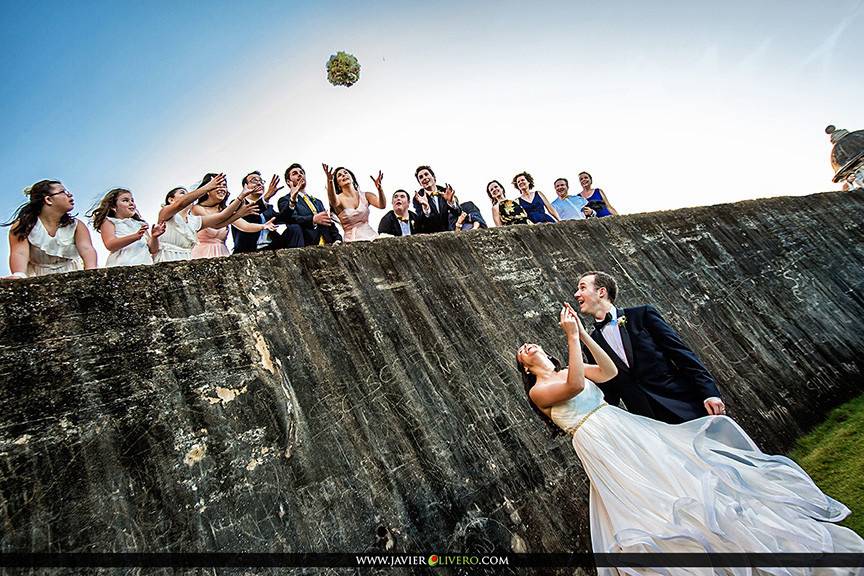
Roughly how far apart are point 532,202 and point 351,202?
3.40 meters

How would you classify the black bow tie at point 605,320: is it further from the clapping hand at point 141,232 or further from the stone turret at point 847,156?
the stone turret at point 847,156

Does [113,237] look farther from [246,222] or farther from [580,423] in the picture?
[580,423]

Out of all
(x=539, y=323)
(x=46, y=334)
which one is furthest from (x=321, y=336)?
(x=539, y=323)

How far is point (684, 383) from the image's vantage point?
3807 mm

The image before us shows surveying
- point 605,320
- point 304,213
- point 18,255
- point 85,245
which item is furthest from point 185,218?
point 605,320

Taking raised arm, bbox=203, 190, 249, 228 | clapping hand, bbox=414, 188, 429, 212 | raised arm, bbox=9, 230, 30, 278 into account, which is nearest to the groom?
clapping hand, bbox=414, 188, 429, 212

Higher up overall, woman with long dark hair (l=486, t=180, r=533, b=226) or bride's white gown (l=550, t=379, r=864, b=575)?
woman with long dark hair (l=486, t=180, r=533, b=226)

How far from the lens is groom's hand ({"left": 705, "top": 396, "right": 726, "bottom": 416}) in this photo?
3.47 meters

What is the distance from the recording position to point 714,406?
11.5 ft

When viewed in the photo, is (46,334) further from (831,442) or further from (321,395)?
(831,442)

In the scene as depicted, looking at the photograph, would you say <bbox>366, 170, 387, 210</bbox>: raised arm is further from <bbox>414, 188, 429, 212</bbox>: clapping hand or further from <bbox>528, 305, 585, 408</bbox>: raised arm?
<bbox>528, 305, 585, 408</bbox>: raised arm

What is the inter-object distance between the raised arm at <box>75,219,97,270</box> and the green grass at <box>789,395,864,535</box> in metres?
6.98

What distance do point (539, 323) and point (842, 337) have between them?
521cm

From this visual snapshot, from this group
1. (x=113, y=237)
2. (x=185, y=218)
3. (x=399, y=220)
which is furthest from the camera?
(x=399, y=220)
